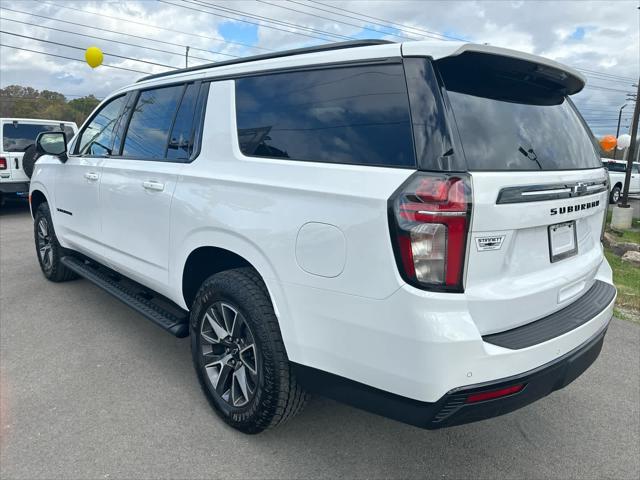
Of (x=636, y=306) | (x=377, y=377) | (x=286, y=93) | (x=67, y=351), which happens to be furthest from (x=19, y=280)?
(x=636, y=306)

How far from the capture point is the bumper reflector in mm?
1858

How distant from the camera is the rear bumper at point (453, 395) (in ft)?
6.08

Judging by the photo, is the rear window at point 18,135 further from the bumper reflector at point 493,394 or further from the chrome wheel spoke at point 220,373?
the bumper reflector at point 493,394

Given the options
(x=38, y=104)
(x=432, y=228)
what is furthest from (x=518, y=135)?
(x=38, y=104)

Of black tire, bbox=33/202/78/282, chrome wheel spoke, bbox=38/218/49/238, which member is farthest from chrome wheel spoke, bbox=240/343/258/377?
chrome wheel spoke, bbox=38/218/49/238

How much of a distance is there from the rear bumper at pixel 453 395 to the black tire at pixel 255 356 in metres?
0.14

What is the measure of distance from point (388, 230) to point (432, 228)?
16cm

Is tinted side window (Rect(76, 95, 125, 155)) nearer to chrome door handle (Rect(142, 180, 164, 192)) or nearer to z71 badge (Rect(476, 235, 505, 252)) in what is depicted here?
chrome door handle (Rect(142, 180, 164, 192))

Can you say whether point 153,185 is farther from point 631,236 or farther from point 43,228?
point 631,236

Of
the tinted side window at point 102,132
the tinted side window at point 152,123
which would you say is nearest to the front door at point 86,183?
the tinted side window at point 102,132

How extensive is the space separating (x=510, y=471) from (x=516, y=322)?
95 cm

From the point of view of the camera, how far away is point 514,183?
74.7 inches

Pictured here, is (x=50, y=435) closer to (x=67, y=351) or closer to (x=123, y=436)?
(x=123, y=436)

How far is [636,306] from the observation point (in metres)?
5.22
